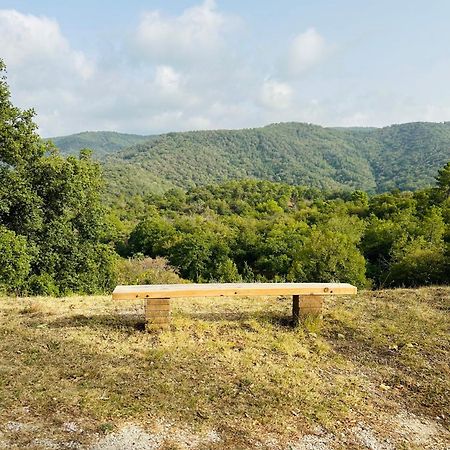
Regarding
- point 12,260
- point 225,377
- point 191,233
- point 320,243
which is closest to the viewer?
point 225,377

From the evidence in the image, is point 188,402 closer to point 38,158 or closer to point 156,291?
point 156,291

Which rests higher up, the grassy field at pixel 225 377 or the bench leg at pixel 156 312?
the bench leg at pixel 156 312

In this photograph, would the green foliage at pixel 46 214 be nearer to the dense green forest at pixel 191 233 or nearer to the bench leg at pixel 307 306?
the dense green forest at pixel 191 233

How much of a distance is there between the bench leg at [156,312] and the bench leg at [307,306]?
167 cm

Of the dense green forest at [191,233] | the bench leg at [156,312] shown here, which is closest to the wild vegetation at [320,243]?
the dense green forest at [191,233]

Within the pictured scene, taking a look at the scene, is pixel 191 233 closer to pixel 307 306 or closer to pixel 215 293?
pixel 307 306

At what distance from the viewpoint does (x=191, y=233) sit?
41.2m

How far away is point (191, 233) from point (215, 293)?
36265 mm

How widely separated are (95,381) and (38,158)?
8932mm

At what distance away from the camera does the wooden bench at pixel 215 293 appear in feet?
16.1

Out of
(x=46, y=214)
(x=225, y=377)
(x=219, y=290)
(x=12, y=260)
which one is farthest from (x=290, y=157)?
(x=225, y=377)

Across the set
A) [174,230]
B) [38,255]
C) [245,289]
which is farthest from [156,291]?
[174,230]

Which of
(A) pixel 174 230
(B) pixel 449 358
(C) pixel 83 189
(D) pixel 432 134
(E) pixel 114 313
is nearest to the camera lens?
(B) pixel 449 358

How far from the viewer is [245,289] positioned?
5.20 m
